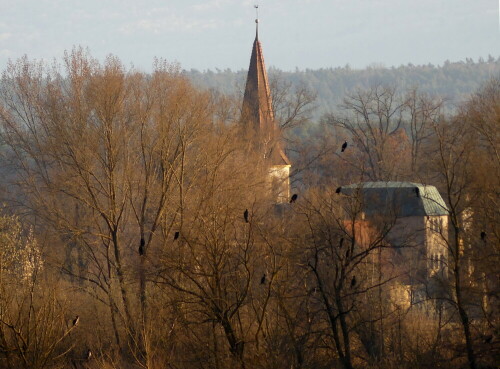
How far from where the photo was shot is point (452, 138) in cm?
2484

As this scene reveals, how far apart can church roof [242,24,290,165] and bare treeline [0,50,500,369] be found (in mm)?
3293

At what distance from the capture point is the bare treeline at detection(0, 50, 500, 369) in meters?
16.9

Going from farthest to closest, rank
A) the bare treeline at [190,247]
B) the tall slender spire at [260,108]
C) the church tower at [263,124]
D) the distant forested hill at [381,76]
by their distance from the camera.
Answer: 1. the distant forested hill at [381,76]
2. the tall slender spire at [260,108]
3. the church tower at [263,124]
4. the bare treeline at [190,247]

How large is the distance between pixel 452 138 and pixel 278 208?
33.4 feet

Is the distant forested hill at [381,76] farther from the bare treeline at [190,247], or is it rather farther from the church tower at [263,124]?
the bare treeline at [190,247]

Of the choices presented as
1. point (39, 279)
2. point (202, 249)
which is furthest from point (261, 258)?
point (39, 279)

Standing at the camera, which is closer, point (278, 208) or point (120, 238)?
point (120, 238)

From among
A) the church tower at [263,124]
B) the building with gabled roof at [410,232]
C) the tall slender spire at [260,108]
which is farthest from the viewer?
the tall slender spire at [260,108]

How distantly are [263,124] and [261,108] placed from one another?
1.39 m

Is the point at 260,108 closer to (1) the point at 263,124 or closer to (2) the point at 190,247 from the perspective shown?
(1) the point at 263,124

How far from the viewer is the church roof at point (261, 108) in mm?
45312

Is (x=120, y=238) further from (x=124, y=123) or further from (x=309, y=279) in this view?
(x=309, y=279)

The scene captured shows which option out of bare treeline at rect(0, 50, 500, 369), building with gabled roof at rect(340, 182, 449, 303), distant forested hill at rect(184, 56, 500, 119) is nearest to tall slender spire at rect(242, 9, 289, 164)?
bare treeline at rect(0, 50, 500, 369)

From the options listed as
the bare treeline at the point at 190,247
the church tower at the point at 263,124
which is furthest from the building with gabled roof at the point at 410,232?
the church tower at the point at 263,124
